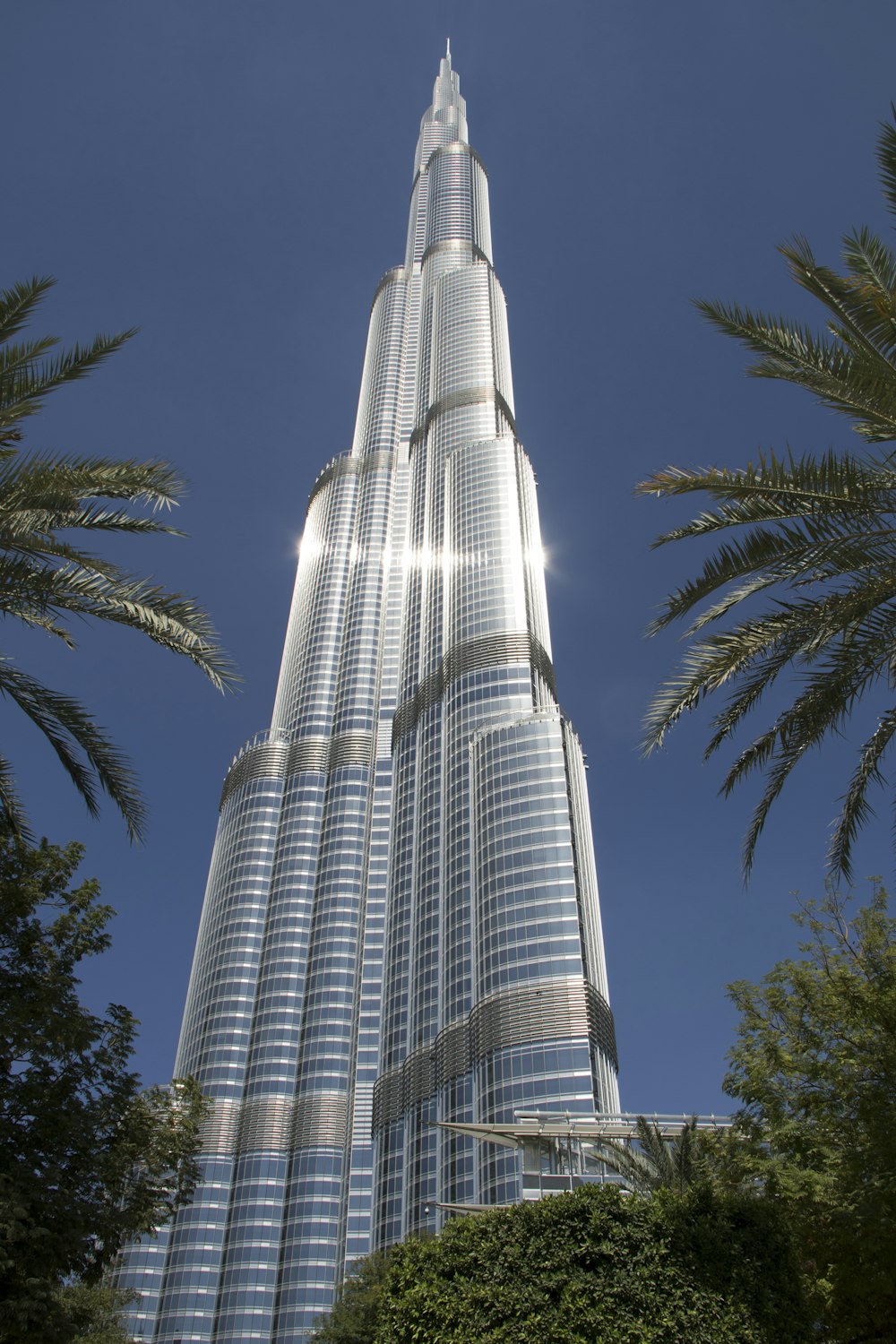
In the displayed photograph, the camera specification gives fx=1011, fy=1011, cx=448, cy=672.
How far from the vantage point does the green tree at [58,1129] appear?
18031 millimetres

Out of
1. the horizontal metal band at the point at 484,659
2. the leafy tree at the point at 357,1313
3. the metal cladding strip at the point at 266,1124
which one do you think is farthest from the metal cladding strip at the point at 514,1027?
the horizontal metal band at the point at 484,659

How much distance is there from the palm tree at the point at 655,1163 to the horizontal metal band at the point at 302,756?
15010cm

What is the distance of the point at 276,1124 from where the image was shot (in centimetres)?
13725

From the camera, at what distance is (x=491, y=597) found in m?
158

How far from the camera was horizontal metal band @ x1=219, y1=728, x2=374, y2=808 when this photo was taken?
6969 inches

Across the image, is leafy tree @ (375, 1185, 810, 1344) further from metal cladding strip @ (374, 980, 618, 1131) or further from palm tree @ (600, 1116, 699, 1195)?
metal cladding strip @ (374, 980, 618, 1131)

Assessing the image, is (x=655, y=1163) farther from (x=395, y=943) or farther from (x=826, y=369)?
(x=395, y=943)

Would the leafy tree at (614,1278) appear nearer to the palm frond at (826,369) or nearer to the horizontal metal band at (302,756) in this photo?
the palm frond at (826,369)

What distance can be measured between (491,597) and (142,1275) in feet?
342

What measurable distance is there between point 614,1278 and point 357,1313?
43483 millimetres

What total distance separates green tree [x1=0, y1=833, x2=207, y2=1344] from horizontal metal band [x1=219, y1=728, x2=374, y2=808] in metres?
154

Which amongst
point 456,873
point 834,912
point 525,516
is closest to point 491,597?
point 525,516

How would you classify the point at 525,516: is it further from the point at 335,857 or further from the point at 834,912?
the point at 834,912

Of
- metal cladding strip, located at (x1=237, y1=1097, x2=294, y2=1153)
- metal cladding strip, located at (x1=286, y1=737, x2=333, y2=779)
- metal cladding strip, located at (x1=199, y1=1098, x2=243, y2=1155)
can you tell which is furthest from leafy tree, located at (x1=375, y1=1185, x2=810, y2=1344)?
metal cladding strip, located at (x1=286, y1=737, x2=333, y2=779)
